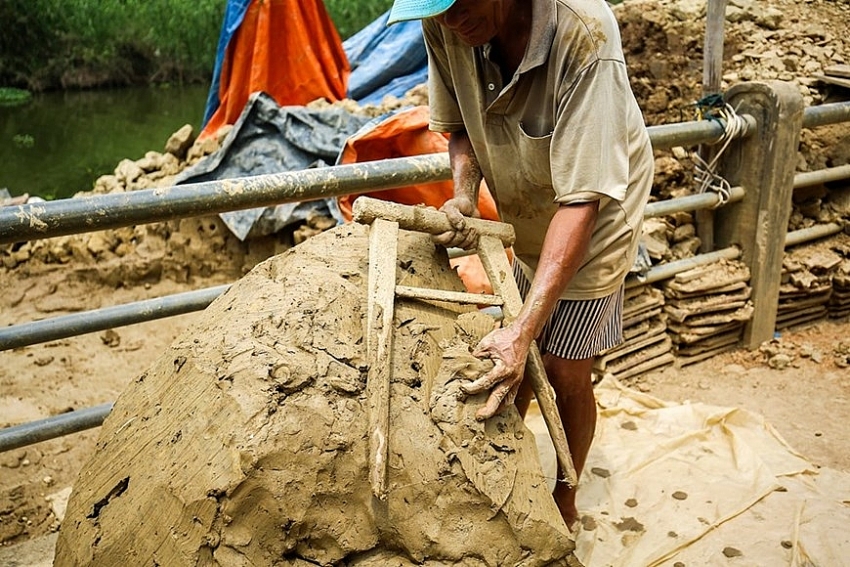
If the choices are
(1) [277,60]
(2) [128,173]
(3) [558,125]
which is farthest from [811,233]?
(2) [128,173]

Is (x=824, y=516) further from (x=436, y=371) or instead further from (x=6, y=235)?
(x=6, y=235)

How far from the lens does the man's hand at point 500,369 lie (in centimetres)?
160

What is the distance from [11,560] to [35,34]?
50.6ft

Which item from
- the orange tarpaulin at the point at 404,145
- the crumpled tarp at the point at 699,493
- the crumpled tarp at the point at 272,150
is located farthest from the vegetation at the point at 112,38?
the crumpled tarp at the point at 699,493

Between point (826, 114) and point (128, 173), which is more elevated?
point (826, 114)

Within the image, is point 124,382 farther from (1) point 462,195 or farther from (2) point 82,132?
(2) point 82,132

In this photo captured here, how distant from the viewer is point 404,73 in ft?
24.0

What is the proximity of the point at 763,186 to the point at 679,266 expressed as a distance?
0.57m

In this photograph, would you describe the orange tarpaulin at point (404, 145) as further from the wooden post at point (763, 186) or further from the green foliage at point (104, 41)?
the green foliage at point (104, 41)

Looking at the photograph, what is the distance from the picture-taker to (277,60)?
21.8ft

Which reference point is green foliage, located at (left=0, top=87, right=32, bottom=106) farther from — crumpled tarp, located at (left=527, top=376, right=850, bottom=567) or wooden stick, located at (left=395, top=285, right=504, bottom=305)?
wooden stick, located at (left=395, top=285, right=504, bottom=305)

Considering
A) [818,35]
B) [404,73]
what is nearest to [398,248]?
[818,35]

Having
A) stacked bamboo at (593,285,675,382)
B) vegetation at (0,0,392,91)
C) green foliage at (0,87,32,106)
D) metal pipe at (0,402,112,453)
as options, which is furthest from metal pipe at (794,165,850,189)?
green foliage at (0,87,32,106)

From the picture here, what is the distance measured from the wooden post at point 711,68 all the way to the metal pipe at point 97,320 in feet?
8.51
